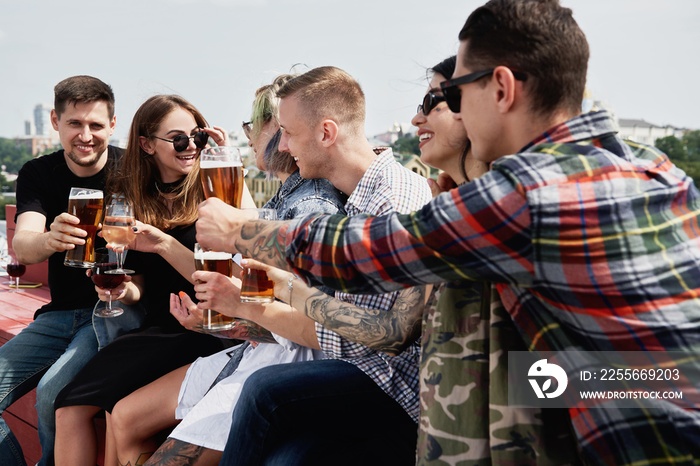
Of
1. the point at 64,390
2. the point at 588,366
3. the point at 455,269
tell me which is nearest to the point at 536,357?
the point at 588,366

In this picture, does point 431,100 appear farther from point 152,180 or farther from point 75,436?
point 75,436

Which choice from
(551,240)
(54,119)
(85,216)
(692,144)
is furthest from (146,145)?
(692,144)

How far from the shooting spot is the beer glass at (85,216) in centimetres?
306

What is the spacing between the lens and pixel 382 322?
211cm

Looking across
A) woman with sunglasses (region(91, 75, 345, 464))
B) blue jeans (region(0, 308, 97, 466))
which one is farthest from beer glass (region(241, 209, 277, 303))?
blue jeans (region(0, 308, 97, 466))

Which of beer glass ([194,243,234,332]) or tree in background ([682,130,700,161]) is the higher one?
tree in background ([682,130,700,161])

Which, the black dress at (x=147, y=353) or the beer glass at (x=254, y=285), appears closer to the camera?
the beer glass at (x=254, y=285)

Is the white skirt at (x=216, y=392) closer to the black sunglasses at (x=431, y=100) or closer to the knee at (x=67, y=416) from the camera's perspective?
the knee at (x=67, y=416)

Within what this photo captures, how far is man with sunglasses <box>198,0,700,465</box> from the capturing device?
1261 millimetres

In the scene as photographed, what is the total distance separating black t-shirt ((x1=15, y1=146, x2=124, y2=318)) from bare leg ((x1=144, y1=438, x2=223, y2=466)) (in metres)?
1.79

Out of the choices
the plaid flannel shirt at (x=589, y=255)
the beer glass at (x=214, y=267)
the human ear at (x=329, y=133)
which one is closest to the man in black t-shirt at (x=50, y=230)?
the beer glass at (x=214, y=267)

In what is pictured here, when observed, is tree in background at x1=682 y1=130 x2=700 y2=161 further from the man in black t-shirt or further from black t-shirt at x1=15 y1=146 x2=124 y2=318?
black t-shirt at x1=15 y1=146 x2=124 y2=318

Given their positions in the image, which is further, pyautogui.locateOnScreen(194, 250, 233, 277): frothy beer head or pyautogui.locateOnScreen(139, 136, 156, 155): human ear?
pyautogui.locateOnScreen(139, 136, 156, 155): human ear

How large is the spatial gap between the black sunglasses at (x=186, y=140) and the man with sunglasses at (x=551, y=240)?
81.0 inches
